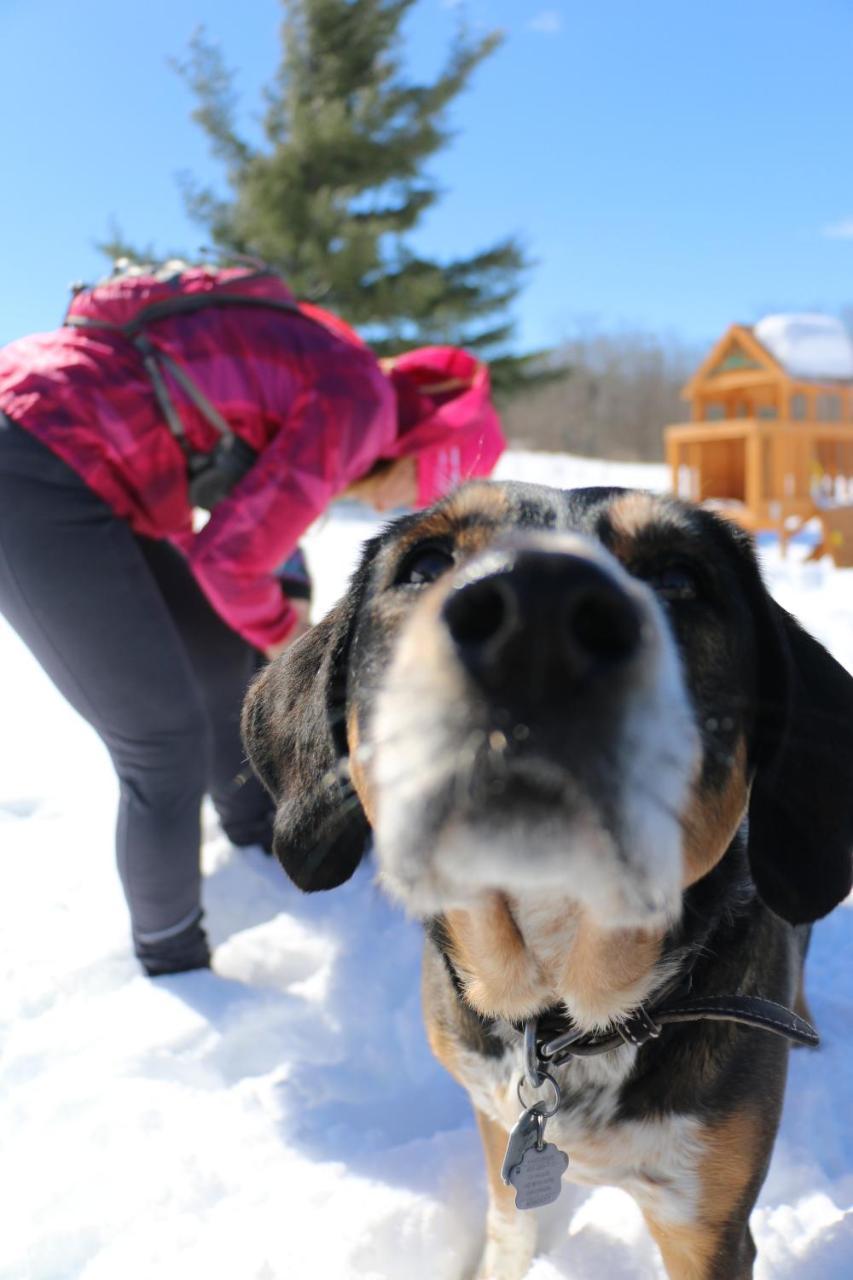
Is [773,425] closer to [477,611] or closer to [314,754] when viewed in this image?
[314,754]

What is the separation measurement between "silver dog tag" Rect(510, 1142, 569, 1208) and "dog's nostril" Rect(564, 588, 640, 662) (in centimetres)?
125

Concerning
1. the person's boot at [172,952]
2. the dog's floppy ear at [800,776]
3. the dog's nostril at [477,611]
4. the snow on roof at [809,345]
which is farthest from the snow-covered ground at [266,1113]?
the snow on roof at [809,345]

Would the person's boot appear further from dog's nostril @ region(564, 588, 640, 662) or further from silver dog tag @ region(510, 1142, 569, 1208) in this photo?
dog's nostril @ region(564, 588, 640, 662)

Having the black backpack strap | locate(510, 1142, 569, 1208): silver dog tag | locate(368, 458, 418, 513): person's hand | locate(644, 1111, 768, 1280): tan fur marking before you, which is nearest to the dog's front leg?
locate(510, 1142, 569, 1208): silver dog tag

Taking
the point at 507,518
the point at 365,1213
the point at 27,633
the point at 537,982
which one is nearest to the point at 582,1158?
the point at 537,982

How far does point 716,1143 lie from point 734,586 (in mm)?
1093

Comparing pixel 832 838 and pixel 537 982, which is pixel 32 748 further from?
pixel 832 838

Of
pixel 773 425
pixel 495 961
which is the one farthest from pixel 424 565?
pixel 773 425

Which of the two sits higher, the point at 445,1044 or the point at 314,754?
the point at 314,754

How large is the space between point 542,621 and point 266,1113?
2.19 meters

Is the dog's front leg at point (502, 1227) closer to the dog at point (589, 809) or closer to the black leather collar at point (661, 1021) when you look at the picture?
the dog at point (589, 809)

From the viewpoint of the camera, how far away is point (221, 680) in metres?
3.68

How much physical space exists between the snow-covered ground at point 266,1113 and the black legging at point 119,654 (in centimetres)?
38

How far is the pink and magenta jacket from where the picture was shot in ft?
8.76
